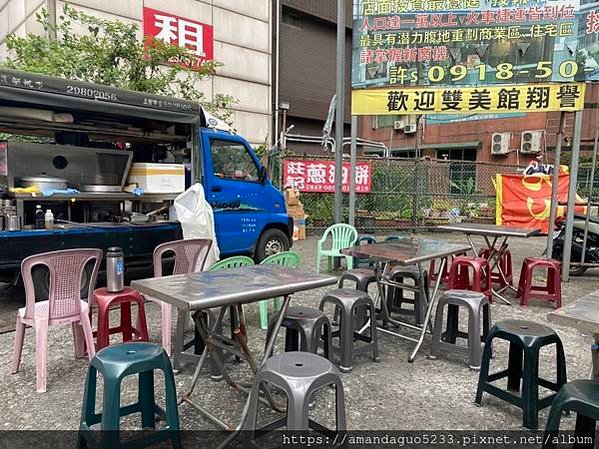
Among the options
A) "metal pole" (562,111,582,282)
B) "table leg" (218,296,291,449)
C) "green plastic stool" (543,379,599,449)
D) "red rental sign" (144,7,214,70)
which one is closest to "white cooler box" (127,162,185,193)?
"table leg" (218,296,291,449)

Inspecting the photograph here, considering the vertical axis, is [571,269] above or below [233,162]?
below

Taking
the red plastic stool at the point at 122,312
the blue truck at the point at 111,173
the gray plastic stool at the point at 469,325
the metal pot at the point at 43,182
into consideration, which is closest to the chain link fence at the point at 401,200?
the blue truck at the point at 111,173

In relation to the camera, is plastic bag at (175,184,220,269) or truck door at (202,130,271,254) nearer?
plastic bag at (175,184,220,269)

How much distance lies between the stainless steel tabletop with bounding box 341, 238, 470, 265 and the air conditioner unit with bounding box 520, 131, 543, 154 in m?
13.8

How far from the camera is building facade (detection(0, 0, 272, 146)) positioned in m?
10.00

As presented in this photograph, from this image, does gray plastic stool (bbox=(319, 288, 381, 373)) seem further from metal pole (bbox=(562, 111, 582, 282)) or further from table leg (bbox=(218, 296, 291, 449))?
metal pole (bbox=(562, 111, 582, 282))

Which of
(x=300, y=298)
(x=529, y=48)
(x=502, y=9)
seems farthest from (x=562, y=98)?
(x=300, y=298)

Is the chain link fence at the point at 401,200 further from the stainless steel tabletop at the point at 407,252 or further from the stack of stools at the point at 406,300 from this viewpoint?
the stainless steel tabletop at the point at 407,252

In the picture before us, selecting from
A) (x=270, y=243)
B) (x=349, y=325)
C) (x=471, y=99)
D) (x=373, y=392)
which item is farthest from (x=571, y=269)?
(x=373, y=392)

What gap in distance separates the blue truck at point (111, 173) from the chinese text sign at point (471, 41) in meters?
2.60

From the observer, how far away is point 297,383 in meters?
1.83

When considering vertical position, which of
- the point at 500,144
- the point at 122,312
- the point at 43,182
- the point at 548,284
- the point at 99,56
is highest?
the point at 99,56

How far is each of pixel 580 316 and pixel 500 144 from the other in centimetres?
1628

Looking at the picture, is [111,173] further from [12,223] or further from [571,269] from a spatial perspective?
[571,269]
